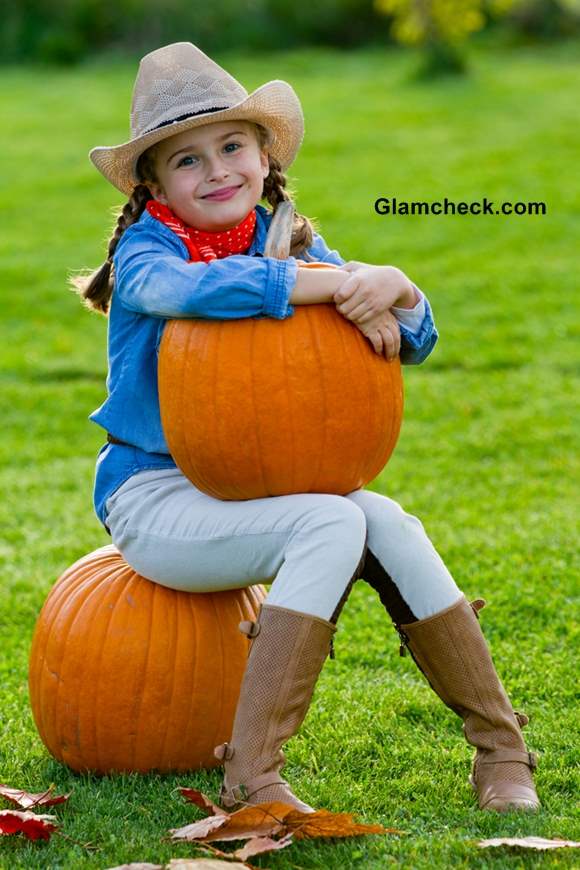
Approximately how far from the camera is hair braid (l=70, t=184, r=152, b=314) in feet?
11.9

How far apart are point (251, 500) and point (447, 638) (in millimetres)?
624

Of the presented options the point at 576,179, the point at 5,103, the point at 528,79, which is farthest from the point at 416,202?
the point at 5,103

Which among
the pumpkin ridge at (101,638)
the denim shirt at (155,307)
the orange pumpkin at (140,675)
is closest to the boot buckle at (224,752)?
the orange pumpkin at (140,675)

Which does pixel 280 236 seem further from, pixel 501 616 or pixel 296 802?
pixel 501 616

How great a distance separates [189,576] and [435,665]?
0.69 metres

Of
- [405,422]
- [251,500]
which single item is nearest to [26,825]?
[251,500]

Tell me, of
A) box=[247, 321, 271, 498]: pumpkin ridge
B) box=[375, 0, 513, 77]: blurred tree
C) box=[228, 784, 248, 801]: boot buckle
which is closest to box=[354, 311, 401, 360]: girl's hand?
box=[247, 321, 271, 498]: pumpkin ridge

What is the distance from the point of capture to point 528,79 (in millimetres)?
17375

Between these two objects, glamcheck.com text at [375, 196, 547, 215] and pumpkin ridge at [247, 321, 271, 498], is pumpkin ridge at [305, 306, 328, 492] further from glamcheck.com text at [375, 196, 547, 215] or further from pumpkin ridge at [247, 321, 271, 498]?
glamcheck.com text at [375, 196, 547, 215]

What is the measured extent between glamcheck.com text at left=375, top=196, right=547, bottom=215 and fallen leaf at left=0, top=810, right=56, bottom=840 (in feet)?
29.5

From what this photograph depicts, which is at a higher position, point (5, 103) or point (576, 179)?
point (5, 103)

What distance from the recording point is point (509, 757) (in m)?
3.36

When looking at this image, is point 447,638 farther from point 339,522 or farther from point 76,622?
point 76,622

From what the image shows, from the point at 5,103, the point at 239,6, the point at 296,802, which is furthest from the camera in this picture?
the point at 239,6
